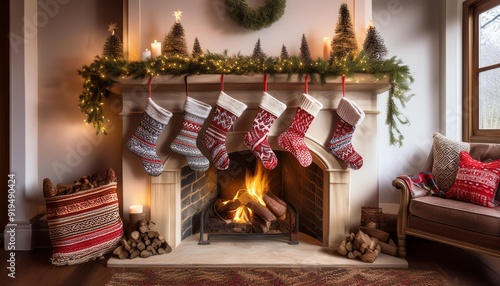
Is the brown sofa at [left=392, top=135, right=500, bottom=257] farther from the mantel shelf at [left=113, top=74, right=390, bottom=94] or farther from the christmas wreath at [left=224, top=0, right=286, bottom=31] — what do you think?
the christmas wreath at [left=224, top=0, right=286, bottom=31]

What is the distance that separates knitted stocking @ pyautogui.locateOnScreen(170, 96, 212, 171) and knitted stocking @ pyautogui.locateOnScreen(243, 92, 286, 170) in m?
0.35

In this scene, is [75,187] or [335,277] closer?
[335,277]

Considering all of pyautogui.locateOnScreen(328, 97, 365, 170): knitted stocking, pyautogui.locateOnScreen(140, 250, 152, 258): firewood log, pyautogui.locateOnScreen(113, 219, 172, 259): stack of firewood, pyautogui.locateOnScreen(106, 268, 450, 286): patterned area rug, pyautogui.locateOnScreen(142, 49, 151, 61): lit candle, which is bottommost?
pyautogui.locateOnScreen(106, 268, 450, 286): patterned area rug

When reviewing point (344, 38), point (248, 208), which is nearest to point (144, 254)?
point (248, 208)

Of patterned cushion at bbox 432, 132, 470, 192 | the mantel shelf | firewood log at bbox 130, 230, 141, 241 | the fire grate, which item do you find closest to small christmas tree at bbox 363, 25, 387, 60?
the mantel shelf

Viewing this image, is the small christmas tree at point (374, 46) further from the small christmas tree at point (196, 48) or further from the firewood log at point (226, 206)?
the firewood log at point (226, 206)

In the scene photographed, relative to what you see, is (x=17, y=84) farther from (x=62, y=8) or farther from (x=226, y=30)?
(x=226, y=30)

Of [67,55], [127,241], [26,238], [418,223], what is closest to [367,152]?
[418,223]

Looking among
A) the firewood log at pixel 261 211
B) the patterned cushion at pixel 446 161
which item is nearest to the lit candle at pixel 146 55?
the firewood log at pixel 261 211

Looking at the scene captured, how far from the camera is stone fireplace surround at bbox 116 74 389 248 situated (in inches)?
87.2

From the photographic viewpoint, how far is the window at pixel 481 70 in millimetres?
2446

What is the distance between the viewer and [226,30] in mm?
2336

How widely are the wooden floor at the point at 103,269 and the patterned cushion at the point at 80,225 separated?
83mm

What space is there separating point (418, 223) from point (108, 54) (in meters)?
2.54
